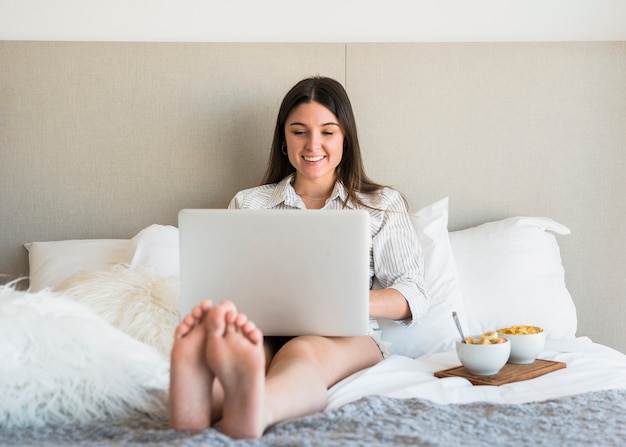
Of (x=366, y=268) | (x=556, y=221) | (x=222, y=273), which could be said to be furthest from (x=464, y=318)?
(x=222, y=273)

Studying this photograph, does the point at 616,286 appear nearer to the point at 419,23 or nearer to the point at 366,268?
the point at 419,23

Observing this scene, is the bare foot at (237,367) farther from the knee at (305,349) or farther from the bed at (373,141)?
the bed at (373,141)

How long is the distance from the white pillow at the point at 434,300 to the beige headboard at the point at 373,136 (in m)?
0.25

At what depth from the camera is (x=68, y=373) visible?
145cm

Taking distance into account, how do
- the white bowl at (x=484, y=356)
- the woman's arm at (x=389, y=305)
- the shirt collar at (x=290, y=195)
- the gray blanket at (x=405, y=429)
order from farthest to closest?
the shirt collar at (x=290, y=195)
the woman's arm at (x=389, y=305)
the white bowl at (x=484, y=356)
the gray blanket at (x=405, y=429)

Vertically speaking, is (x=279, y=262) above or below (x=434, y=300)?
above

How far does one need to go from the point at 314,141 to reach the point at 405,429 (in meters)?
1.17

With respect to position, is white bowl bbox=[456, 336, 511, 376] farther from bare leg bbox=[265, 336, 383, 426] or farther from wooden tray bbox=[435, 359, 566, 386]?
bare leg bbox=[265, 336, 383, 426]

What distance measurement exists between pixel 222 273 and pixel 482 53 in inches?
59.0

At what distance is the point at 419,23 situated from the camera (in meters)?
2.71

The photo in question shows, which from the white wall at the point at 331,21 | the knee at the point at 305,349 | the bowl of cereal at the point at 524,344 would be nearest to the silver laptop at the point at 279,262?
the knee at the point at 305,349

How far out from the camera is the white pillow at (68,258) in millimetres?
2324

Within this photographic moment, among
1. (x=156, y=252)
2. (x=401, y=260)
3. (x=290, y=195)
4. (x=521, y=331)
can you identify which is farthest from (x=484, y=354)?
Answer: (x=156, y=252)

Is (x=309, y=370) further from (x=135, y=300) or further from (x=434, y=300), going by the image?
(x=434, y=300)
